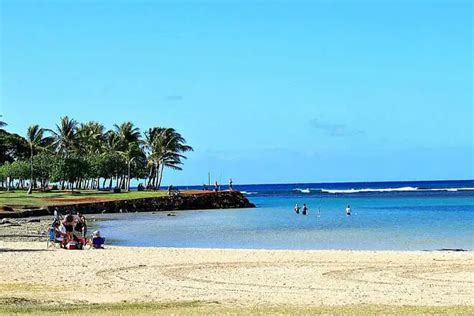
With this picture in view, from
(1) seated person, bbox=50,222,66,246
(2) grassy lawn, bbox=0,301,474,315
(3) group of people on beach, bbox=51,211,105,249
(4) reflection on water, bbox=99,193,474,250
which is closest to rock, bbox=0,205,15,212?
(4) reflection on water, bbox=99,193,474,250

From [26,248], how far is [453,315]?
2403 cm

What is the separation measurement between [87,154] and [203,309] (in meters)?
116

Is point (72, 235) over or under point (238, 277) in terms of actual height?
over

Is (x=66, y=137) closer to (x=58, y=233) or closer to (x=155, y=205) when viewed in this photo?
(x=155, y=205)

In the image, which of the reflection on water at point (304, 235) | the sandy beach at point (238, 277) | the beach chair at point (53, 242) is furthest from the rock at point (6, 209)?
the sandy beach at point (238, 277)

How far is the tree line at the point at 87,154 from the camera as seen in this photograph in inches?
4390

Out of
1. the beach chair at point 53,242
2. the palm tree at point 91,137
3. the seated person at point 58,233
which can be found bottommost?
the beach chair at point 53,242

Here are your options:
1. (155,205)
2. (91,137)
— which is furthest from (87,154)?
(155,205)

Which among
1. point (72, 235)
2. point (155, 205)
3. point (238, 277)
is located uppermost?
point (155, 205)

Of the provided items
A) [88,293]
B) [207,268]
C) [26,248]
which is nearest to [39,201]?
[26,248]

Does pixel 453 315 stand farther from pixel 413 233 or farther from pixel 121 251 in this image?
pixel 413 233

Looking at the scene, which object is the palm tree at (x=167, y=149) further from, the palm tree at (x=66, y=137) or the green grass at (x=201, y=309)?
the green grass at (x=201, y=309)

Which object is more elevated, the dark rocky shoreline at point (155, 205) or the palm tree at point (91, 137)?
the palm tree at point (91, 137)

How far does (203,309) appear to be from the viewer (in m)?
15.9
